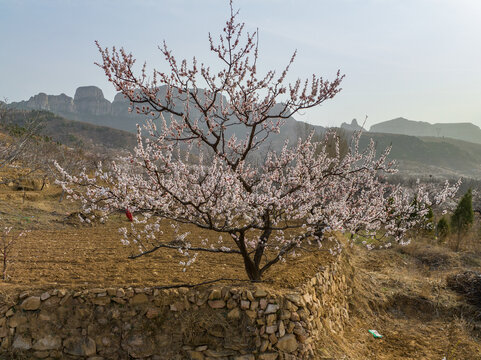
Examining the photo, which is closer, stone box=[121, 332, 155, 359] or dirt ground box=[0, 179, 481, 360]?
stone box=[121, 332, 155, 359]

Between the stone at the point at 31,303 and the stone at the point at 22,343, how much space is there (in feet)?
1.47

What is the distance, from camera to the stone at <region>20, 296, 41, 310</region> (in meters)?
4.50

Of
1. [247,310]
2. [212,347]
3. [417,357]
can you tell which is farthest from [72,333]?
[417,357]

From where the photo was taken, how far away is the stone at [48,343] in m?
4.41

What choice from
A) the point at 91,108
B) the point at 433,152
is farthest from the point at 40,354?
the point at 91,108

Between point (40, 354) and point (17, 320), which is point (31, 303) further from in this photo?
point (40, 354)

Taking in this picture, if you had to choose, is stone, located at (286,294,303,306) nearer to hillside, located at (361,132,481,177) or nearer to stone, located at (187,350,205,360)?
stone, located at (187,350,205,360)

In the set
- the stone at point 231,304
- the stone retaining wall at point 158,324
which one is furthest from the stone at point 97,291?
the stone at point 231,304

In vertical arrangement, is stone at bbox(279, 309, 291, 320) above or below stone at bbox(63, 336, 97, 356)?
above

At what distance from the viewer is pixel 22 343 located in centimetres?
441

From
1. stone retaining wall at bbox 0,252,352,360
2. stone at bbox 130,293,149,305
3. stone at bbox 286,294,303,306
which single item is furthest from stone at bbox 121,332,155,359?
stone at bbox 286,294,303,306

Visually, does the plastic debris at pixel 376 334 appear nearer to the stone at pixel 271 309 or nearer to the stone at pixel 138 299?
the stone at pixel 271 309

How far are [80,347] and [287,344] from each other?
3.24 metres

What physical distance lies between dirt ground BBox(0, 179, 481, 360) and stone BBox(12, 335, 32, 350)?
807mm
